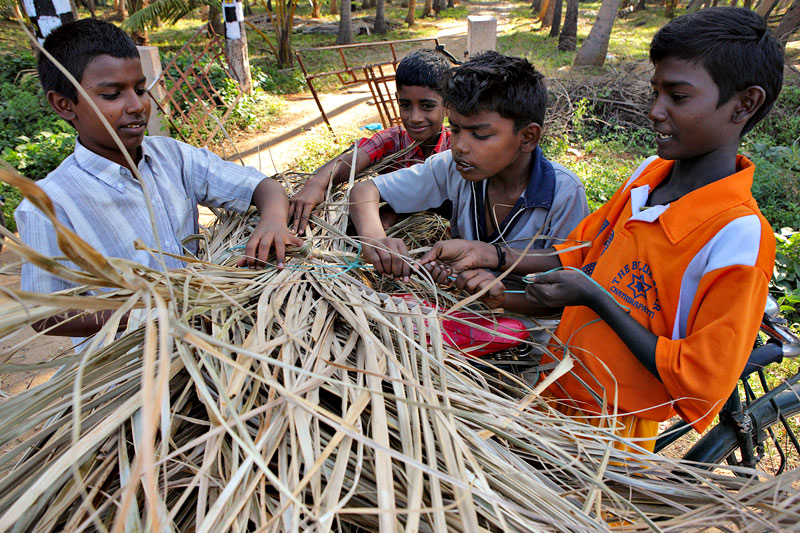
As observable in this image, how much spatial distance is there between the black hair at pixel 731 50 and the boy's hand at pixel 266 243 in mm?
1119

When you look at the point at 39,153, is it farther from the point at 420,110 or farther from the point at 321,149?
the point at 420,110

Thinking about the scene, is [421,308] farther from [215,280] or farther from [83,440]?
[83,440]

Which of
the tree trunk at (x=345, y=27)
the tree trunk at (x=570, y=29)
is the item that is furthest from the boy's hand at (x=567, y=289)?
the tree trunk at (x=345, y=27)

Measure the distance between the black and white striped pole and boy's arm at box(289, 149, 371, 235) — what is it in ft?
12.2

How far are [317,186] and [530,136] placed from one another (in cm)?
82

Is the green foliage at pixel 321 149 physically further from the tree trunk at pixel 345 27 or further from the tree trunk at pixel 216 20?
the tree trunk at pixel 216 20

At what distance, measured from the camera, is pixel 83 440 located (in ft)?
2.69

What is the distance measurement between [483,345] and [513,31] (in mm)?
17938

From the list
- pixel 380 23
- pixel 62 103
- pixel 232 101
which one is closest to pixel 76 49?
pixel 62 103

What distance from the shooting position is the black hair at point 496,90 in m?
1.57

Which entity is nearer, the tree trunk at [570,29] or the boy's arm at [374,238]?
the boy's arm at [374,238]

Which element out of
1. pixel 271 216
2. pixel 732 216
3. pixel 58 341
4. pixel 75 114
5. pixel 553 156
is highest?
pixel 75 114

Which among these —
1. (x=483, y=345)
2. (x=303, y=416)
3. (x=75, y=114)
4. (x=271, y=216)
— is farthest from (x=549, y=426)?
(x=75, y=114)

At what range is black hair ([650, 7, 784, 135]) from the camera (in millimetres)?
1163
